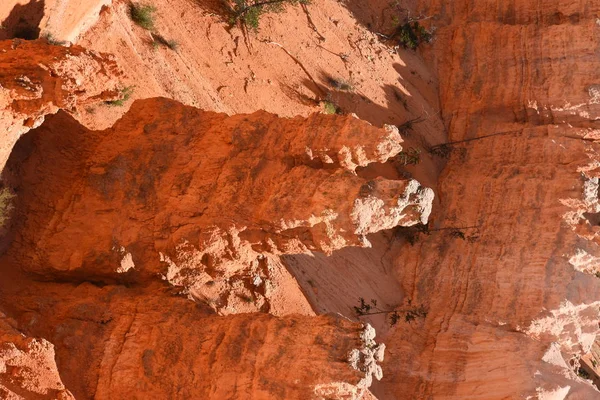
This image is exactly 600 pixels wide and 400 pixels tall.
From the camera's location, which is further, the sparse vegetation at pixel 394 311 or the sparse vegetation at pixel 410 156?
the sparse vegetation at pixel 410 156

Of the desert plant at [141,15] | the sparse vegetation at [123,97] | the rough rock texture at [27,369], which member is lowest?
the rough rock texture at [27,369]

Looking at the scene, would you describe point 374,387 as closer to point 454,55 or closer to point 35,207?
point 35,207

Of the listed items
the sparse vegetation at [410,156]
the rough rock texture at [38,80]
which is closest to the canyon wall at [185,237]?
the rough rock texture at [38,80]

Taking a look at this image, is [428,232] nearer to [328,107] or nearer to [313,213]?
[328,107]

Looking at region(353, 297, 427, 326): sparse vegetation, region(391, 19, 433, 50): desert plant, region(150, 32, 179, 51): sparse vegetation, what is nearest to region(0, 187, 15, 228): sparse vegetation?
region(150, 32, 179, 51): sparse vegetation

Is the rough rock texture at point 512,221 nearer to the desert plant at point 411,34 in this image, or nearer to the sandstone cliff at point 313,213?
the sandstone cliff at point 313,213

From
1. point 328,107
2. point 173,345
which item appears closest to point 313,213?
point 173,345
